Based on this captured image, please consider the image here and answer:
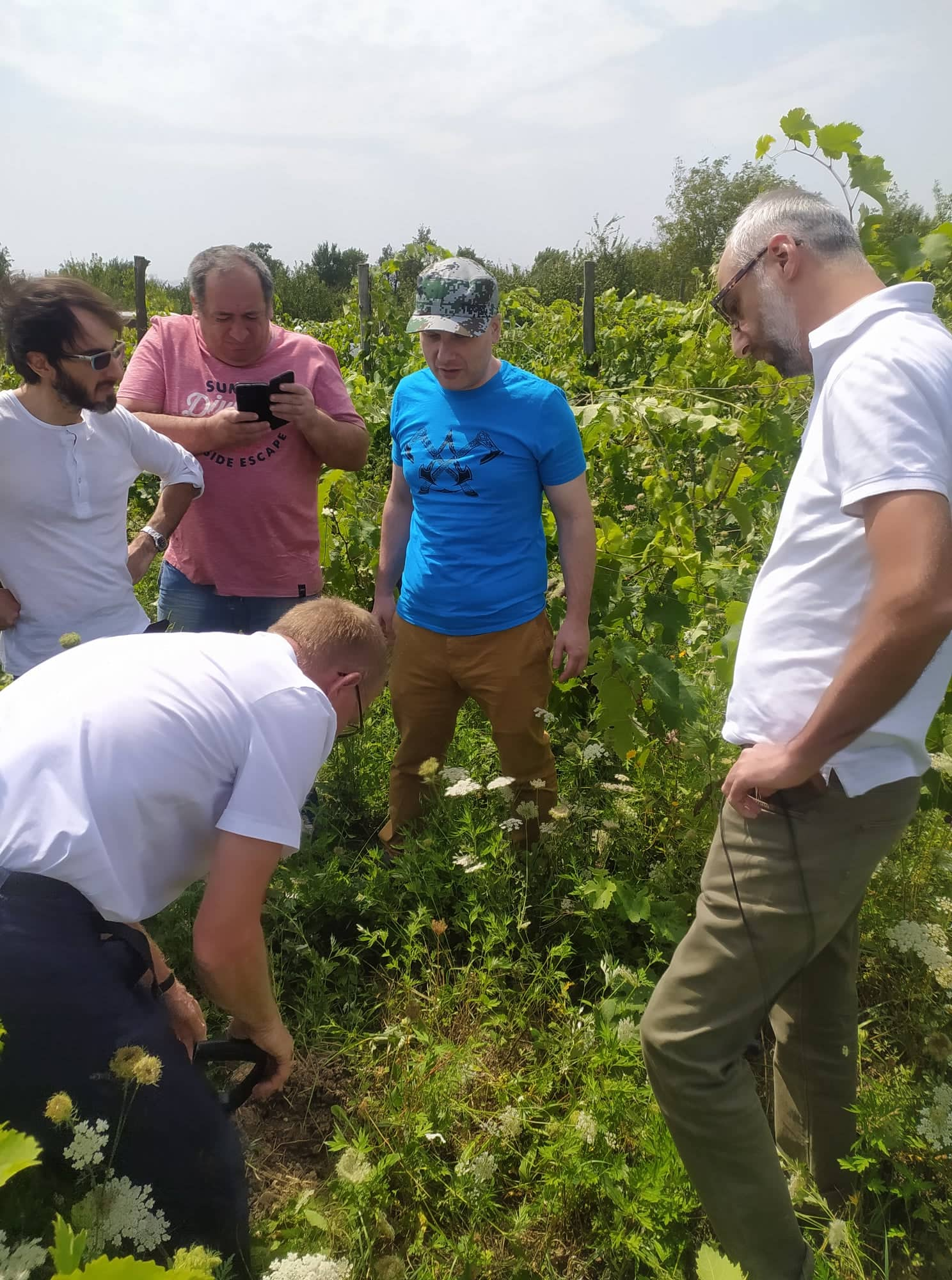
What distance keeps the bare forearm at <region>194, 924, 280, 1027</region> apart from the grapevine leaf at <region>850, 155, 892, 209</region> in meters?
2.30

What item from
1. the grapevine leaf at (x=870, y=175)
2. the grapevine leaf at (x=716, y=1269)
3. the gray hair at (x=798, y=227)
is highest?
the grapevine leaf at (x=870, y=175)

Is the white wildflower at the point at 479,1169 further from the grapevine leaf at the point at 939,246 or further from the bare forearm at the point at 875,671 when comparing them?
the grapevine leaf at the point at 939,246

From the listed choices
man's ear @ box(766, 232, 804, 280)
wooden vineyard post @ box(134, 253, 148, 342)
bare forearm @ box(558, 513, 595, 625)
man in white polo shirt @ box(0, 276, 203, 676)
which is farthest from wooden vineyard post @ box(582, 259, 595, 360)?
man's ear @ box(766, 232, 804, 280)

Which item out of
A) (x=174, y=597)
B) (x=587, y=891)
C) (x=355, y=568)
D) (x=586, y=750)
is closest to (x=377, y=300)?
(x=355, y=568)

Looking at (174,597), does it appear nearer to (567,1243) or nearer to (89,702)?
(89,702)

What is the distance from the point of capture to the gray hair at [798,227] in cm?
150

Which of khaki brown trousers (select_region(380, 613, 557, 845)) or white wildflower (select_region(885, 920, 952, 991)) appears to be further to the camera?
khaki brown trousers (select_region(380, 613, 557, 845))

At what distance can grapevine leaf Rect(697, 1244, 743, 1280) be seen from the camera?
920 millimetres

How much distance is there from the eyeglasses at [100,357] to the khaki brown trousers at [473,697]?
1129 mm

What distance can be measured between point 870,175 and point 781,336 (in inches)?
41.7

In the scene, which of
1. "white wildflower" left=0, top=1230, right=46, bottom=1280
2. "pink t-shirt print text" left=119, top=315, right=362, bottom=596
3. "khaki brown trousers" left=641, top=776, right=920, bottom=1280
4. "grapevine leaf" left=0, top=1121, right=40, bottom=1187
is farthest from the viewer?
"pink t-shirt print text" left=119, top=315, right=362, bottom=596

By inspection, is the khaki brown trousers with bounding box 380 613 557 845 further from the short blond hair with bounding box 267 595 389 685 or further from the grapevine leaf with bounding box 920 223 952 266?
the grapevine leaf with bounding box 920 223 952 266


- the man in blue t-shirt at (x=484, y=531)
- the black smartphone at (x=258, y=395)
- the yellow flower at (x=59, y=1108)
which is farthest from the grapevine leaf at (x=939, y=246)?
the yellow flower at (x=59, y=1108)

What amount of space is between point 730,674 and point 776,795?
0.74m
